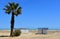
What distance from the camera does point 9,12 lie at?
56094 mm

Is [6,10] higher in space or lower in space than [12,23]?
higher

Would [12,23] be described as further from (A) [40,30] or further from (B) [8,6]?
(A) [40,30]

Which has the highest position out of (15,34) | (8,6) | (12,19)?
(8,6)

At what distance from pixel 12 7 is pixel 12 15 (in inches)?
81.5

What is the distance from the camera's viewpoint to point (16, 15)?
186ft

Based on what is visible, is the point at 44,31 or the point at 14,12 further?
the point at 44,31

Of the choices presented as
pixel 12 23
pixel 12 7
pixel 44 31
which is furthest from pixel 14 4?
pixel 44 31

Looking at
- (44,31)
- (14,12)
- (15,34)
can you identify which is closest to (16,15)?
(14,12)

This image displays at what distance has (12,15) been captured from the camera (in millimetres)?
56219

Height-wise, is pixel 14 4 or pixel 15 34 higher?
pixel 14 4

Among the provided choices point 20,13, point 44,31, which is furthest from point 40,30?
point 20,13

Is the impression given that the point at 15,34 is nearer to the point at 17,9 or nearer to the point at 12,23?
the point at 12,23

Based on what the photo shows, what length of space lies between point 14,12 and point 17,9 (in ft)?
4.65

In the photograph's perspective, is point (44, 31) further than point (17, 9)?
Yes
